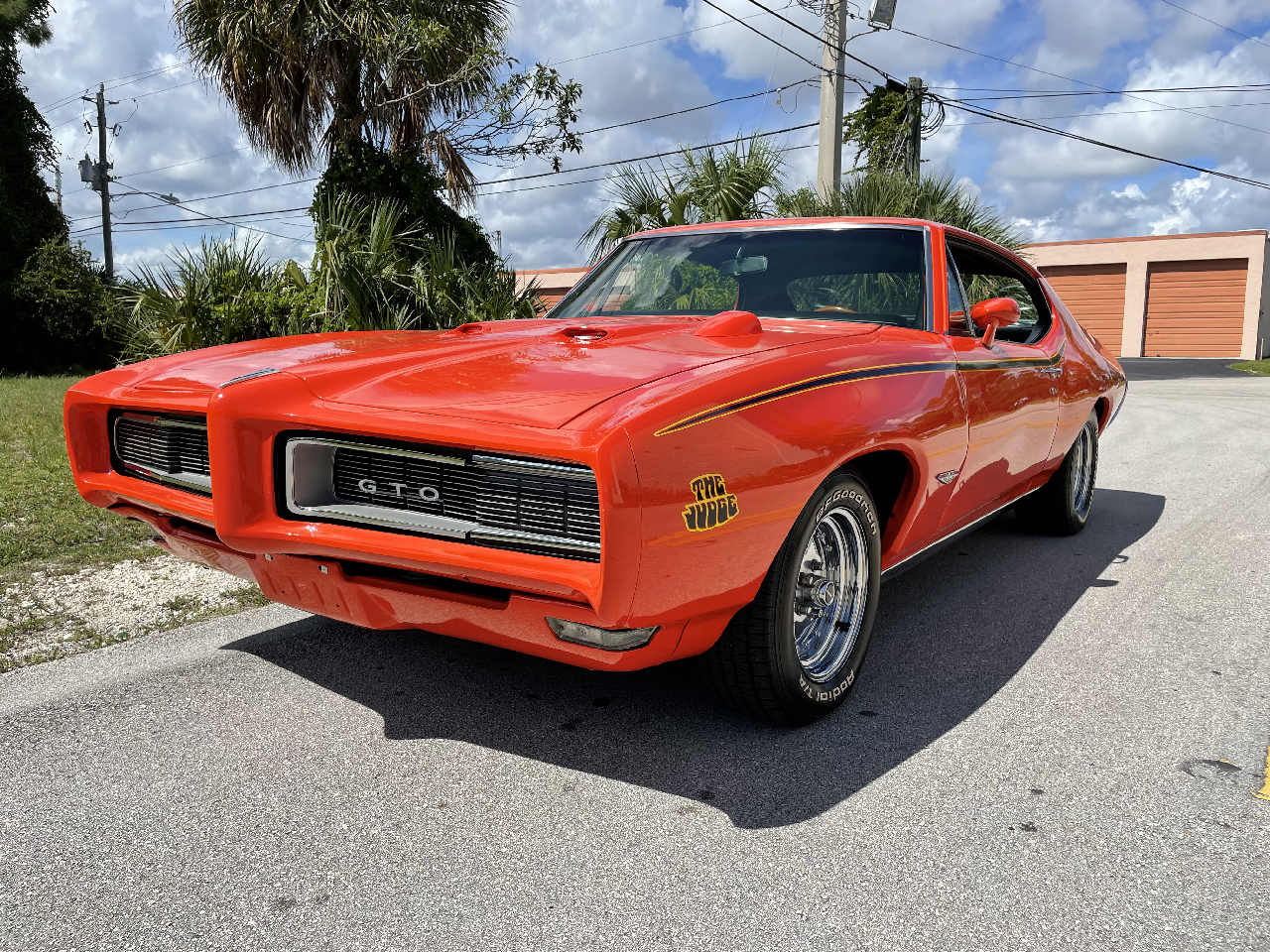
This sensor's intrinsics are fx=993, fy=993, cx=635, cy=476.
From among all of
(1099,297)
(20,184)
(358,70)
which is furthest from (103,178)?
(1099,297)

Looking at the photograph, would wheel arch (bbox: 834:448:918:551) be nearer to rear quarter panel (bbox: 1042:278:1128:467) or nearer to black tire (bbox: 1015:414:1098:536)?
rear quarter panel (bbox: 1042:278:1128:467)

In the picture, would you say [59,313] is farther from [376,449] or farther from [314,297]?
[376,449]

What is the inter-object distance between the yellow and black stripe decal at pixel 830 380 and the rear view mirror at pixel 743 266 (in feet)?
2.76

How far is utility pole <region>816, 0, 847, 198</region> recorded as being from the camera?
13.5 m

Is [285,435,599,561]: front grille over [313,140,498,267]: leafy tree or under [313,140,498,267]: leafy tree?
under

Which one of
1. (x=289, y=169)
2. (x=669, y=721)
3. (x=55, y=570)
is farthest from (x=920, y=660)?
(x=289, y=169)

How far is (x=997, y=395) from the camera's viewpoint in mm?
3738

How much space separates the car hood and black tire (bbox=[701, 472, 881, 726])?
509 mm

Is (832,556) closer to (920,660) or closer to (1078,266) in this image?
(920,660)

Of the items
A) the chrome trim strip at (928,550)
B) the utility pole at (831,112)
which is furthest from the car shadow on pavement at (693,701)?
the utility pole at (831,112)

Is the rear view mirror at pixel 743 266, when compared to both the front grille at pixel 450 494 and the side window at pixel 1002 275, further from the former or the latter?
the front grille at pixel 450 494

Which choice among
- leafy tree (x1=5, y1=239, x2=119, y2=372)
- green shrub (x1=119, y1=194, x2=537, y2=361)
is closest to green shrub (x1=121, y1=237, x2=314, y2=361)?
green shrub (x1=119, y1=194, x2=537, y2=361)

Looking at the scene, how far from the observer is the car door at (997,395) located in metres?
3.54

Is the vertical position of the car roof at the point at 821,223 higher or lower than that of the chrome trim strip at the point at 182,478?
higher
